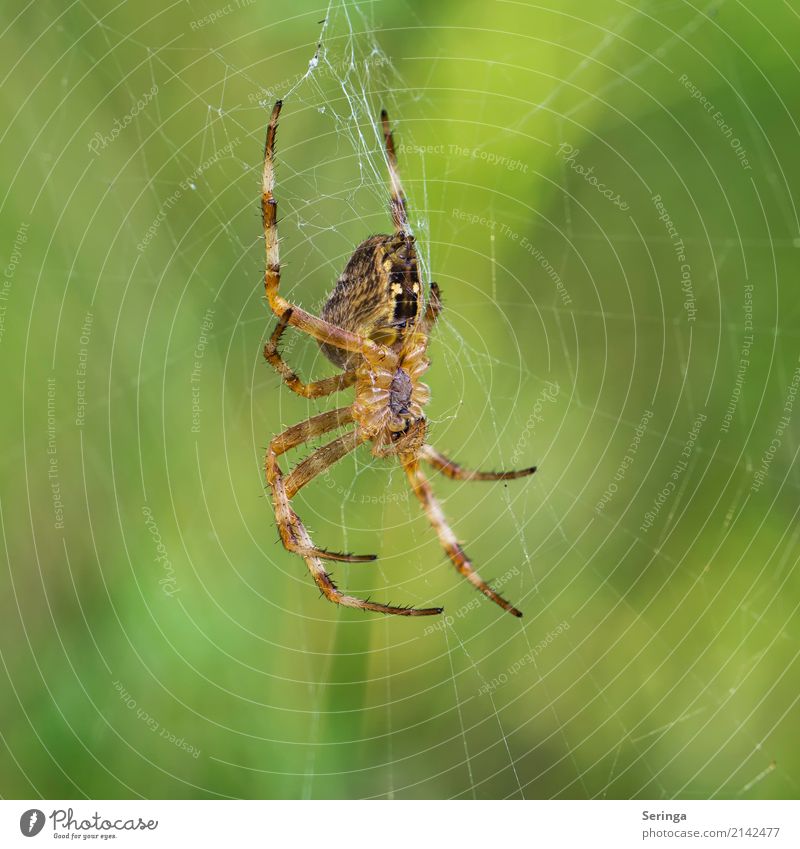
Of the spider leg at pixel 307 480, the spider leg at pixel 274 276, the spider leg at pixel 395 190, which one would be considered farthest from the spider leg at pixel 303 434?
the spider leg at pixel 395 190

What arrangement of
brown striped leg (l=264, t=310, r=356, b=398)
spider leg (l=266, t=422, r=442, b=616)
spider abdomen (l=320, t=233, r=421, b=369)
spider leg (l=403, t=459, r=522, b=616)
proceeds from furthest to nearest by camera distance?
spider leg (l=403, t=459, r=522, b=616) < spider leg (l=266, t=422, r=442, b=616) < brown striped leg (l=264, t=310, r=356, b=398) < spider abdomen (l=320, t=233, r=421, b=369)

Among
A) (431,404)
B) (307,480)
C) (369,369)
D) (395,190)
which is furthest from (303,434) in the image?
(395,190)

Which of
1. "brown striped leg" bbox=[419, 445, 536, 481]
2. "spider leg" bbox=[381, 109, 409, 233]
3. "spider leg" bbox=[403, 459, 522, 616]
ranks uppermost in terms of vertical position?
"spider leg" bbox=[381, 109, 409, 233]

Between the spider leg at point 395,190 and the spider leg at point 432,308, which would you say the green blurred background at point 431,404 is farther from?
the spider leg at point 432,308

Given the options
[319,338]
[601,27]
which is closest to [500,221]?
[601,27]

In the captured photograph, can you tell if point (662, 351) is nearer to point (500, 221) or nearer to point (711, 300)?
point (711, 300)

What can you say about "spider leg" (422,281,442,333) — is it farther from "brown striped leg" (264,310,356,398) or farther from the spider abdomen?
"brown striped leg" (264,310,356,398)
